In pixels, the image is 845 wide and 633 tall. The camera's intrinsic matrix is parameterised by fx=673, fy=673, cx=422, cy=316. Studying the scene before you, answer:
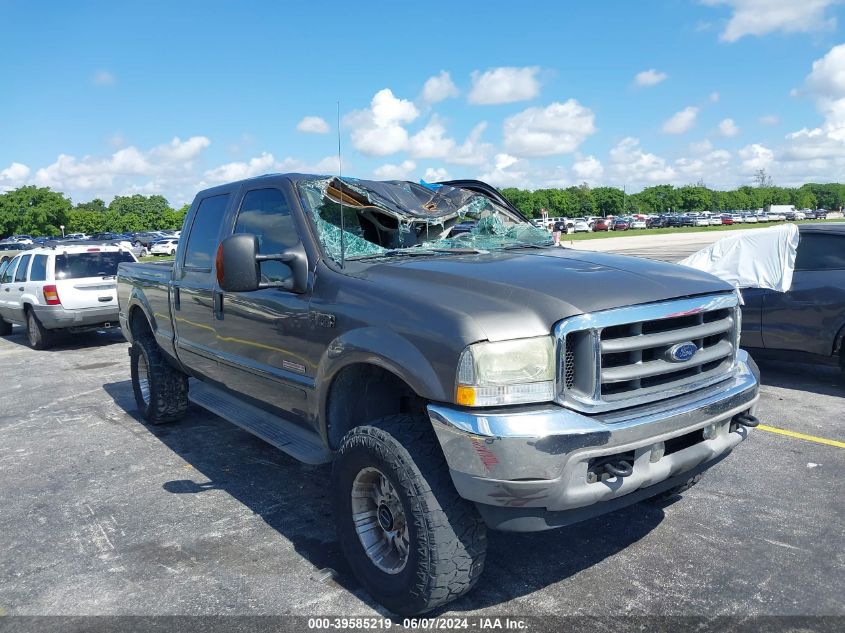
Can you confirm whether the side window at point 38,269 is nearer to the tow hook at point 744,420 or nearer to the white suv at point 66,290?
the white suv at point 66,290

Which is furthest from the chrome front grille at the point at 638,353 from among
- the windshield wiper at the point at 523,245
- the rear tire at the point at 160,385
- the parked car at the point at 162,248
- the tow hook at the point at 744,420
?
the parked car at the point at 162,248

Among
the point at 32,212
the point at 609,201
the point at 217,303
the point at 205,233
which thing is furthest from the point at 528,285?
the point at 609,201

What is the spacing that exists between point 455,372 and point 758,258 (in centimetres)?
597

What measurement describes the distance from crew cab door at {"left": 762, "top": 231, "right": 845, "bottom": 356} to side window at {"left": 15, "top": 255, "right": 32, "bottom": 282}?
39.5 ft

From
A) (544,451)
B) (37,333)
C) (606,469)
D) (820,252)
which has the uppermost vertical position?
(820,252)

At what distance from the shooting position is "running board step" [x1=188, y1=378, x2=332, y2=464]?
3670 mm

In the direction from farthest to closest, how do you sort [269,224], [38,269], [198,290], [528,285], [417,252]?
[38,269] → [198,290] → [269,224] → [417,252] → [528,285]

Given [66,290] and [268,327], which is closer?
[268,327]

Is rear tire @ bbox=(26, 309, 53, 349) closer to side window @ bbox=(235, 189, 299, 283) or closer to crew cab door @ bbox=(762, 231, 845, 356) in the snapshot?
side window @ bbox=(235, 189, 299, 283)

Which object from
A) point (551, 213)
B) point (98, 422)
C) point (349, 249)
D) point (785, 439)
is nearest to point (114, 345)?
point (98, 422)

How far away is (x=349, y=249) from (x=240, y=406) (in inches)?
61.0

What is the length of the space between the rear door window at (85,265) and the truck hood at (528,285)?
31.5 feet

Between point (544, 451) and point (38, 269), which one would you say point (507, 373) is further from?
point (38, 269)

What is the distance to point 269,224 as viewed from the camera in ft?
13.7
